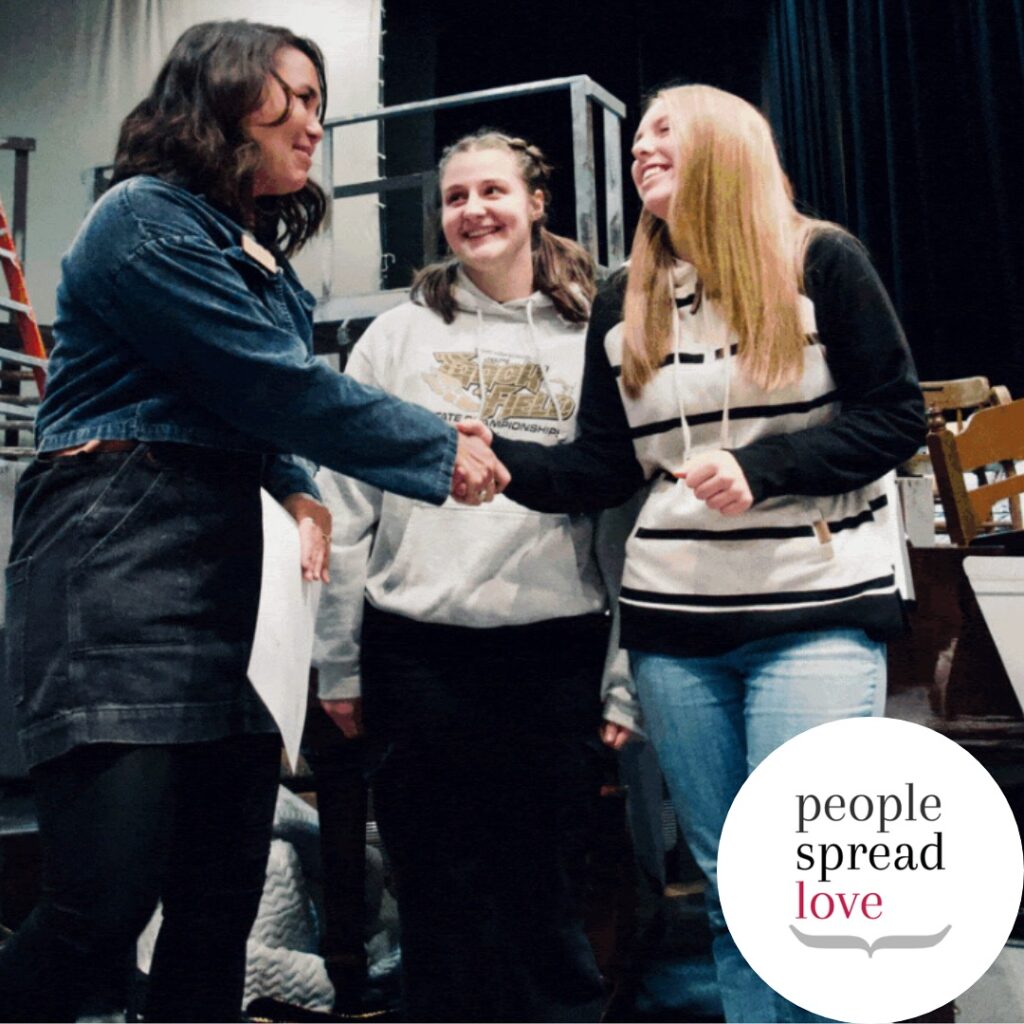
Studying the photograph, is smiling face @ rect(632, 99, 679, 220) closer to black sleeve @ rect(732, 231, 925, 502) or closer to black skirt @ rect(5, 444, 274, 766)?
black sleeve @ rect(732, 231, 925, 502)

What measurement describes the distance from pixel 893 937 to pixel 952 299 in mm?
3530

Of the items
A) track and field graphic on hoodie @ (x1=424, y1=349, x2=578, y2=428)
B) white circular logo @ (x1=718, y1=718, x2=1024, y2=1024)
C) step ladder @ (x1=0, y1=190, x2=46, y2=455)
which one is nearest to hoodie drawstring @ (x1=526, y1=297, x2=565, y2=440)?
track and field graphic on hoodie @ (x1=424, y1=349, x2=578, y2=428)

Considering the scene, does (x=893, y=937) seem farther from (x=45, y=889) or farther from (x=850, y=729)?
(x=45, y=889)

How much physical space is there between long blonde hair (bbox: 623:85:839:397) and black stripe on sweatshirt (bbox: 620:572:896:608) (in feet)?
0.59

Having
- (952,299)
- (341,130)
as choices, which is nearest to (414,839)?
(341,130)

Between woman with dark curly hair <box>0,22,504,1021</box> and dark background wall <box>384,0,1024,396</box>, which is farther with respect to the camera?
dark background wall <box>384,0,1024,396</box>

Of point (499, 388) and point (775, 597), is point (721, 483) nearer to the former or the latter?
point (775, 597)

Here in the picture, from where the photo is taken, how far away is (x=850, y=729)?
0.85 metres

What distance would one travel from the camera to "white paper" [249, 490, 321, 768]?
2.68ft

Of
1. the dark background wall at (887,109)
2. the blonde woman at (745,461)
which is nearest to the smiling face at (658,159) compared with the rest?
the blonde woman at (745,461)

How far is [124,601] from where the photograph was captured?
0.77m

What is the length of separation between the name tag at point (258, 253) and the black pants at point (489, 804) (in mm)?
401

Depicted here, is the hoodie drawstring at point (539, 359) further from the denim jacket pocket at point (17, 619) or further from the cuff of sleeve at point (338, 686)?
the denim jacket pocket at point (17, 619)

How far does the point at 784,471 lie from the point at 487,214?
47 cm
